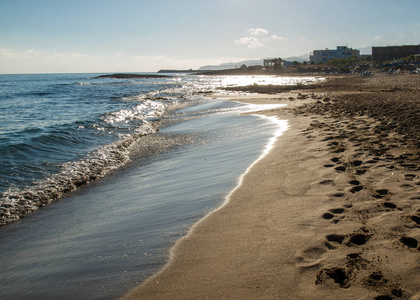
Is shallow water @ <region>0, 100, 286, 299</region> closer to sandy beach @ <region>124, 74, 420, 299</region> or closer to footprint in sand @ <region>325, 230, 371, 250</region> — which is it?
sandy beach @ <region>124, 74, 420, 299</region>

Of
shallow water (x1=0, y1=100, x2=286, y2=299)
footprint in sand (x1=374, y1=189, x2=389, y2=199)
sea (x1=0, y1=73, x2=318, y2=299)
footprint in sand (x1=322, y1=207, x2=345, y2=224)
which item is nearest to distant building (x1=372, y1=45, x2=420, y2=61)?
sea (x1=0, y1=73, x2=318, y2=299)

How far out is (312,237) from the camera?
2.90 m

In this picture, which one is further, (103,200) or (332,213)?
(103,200)

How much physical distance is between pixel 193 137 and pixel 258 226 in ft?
22.8

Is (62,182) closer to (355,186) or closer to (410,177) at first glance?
(355,186)

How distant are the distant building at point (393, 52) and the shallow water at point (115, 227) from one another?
9966cm

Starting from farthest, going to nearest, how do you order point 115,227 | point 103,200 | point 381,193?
point 103,200 < point 115,227 < point 381,193

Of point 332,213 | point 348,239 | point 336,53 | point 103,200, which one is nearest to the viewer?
point 348,239

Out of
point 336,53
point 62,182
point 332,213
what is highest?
point 336,53

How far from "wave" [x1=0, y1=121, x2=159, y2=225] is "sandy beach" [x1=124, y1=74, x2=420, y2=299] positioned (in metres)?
3.21

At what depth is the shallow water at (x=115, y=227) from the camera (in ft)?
9.11

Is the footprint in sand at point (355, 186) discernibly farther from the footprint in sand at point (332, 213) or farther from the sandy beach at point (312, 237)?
the footprint in sand at point (332, 213)

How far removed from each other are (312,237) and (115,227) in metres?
2.43

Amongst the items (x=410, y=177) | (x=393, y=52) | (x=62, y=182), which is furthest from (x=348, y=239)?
(x=393, y=52)
